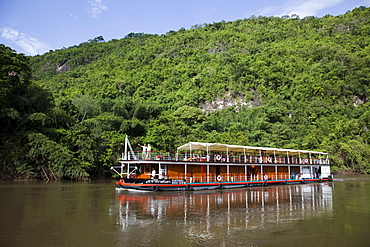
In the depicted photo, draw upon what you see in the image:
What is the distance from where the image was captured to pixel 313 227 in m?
12.0

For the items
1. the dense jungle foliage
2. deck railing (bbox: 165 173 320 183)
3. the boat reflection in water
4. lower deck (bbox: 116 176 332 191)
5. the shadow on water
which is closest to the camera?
the shadow on water

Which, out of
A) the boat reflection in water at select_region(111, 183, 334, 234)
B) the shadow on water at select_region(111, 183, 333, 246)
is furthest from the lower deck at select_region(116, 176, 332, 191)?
the shadow on water at select_region(111, 183, 333, 246)

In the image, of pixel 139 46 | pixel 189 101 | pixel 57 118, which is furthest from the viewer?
pixel 139 46

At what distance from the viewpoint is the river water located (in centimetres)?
998

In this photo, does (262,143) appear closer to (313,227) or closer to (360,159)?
(360,159)

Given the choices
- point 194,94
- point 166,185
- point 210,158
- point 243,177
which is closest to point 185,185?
point 166,185

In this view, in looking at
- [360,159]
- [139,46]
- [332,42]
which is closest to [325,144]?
[360,159]

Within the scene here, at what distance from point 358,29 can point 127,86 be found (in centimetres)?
9644

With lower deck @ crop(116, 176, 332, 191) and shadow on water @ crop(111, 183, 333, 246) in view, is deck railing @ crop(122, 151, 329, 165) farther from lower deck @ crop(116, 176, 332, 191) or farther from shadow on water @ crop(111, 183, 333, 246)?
shadow on water @ crop(111, 183, 333, 246)

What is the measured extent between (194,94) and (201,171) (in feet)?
194

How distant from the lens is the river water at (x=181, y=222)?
9984 millimetres

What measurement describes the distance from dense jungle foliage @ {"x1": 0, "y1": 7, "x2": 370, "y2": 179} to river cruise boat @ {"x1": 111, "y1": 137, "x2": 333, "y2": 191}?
1307 cm

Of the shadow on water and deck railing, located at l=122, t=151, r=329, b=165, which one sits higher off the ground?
deck railing, located at l=122, t=151, r=329, b=165

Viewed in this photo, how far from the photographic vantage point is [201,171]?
1028 inches
